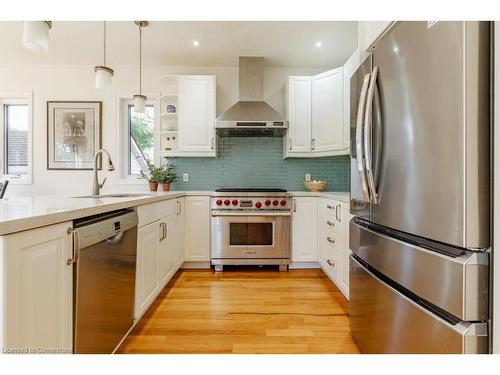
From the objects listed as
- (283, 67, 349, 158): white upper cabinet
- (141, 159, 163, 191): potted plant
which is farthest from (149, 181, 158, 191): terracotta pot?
(283, 67, 349, 158): white upper cabinet

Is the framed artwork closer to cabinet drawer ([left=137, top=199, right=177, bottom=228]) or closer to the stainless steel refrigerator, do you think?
cabinet drawer ([left=137, top=199, right=177, bottom=228])

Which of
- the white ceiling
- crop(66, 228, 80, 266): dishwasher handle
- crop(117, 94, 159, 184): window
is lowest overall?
crop(66, 228, 80, 266): dishwasher handle

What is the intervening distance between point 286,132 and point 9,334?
3.12m

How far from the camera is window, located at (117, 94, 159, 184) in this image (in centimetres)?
375

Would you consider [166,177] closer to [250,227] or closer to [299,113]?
[250,227]

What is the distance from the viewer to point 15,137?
3699 millimetres

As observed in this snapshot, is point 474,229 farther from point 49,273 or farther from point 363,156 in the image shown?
point 49,273

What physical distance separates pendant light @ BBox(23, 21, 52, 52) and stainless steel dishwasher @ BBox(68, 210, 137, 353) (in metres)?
0.84

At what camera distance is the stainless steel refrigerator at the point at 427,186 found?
80 cm

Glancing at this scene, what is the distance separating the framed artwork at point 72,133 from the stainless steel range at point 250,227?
1.89 meters

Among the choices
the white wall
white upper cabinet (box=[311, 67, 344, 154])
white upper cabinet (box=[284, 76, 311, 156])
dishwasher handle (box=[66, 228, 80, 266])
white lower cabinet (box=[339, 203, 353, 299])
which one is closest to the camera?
dishwasher handle (box=[66, 228, 80, 266])

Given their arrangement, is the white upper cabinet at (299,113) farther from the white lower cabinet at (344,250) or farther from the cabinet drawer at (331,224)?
the white lower cabinet at (344,250)

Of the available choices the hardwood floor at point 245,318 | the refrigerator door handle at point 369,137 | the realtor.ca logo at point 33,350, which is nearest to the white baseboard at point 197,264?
the hardwood floor at point 245,318

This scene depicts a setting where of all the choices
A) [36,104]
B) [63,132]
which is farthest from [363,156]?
[36,104]
